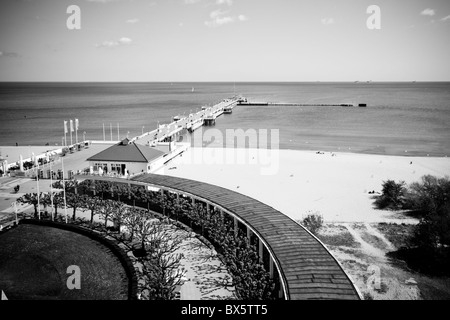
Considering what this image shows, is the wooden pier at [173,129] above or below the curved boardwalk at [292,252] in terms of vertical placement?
above

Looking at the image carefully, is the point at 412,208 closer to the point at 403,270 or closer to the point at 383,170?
the point at 403,270

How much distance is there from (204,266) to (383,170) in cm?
2541

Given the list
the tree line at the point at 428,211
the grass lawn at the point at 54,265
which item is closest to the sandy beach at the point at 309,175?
the tree line at the point at 428,211

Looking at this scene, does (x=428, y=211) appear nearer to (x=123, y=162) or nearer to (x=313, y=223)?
(x=313, y=223)

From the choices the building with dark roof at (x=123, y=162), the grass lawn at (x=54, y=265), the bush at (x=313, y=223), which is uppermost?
the building with dark roof at (x=123, y=162)

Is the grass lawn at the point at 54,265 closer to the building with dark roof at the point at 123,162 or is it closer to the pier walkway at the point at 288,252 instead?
the pier walkway at the point at 288,252

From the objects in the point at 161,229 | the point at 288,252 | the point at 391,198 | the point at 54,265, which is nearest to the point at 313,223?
the point at 391,198

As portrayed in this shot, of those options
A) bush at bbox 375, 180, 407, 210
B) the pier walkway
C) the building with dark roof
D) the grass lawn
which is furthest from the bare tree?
bush at bbox 375, 180, 407, 210

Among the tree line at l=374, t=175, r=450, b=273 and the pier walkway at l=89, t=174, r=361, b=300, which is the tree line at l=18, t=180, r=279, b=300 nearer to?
the pier walkway at l=89, t=174, r=361, b=300

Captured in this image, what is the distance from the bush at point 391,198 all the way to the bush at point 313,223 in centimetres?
564

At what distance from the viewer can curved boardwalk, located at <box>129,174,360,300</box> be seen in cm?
1171

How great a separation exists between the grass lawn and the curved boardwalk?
18.4 feet

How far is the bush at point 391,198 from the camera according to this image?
25.1 meters

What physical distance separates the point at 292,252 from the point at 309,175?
19.9 meters
